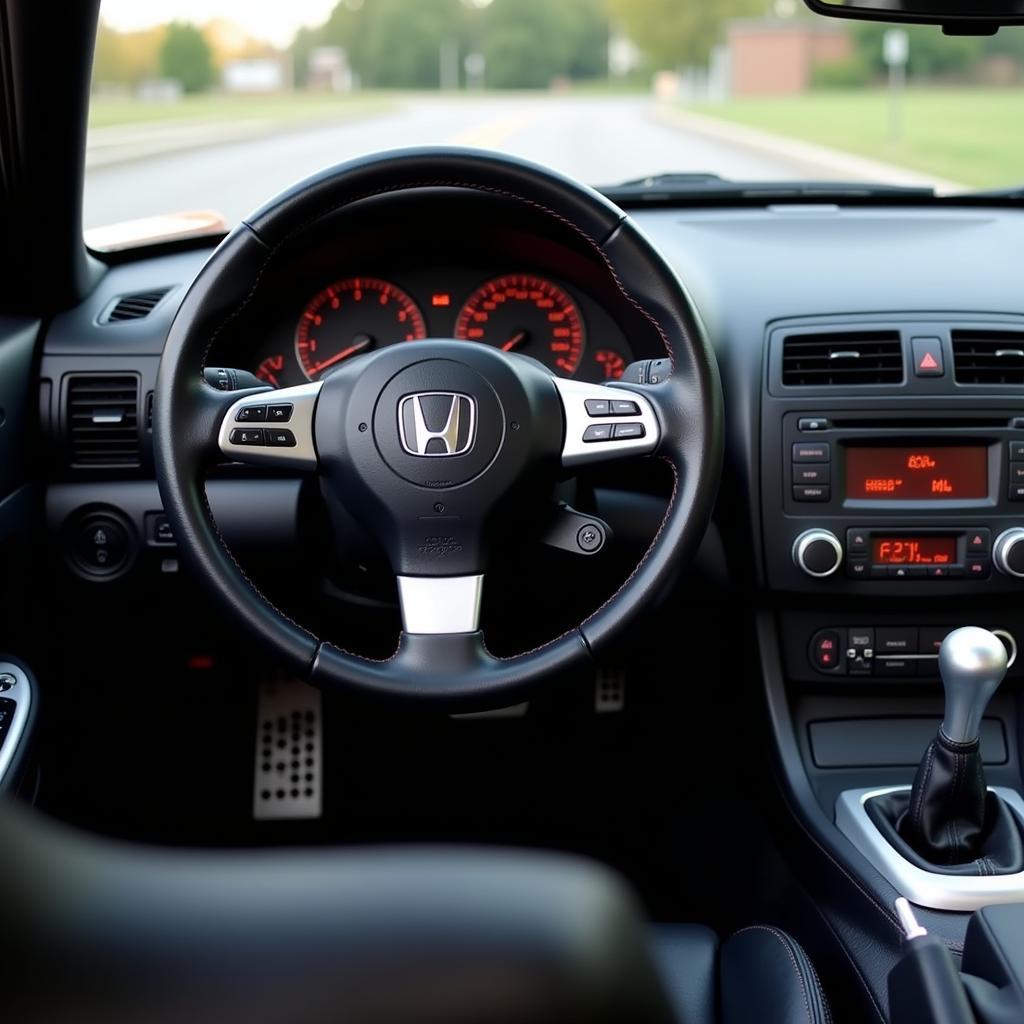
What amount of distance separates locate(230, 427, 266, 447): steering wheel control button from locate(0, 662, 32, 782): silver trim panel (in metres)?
0.63

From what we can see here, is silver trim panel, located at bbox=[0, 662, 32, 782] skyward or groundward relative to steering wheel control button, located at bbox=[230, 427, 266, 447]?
groundward

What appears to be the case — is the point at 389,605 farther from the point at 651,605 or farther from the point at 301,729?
the point at 301,729

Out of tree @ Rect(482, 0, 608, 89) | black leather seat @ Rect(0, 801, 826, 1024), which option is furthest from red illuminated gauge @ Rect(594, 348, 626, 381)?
tree @ Rect(482, 0, 608, 89)

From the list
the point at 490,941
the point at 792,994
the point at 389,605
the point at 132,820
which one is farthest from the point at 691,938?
the point at 490,941

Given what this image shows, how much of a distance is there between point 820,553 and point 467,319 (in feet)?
2.43

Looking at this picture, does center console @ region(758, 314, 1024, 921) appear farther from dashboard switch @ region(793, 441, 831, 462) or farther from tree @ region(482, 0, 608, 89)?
tree @ region(482, 0, 608, 89)

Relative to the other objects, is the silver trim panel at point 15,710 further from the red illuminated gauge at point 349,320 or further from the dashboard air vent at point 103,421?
the red illuminated gauge at point 349,320

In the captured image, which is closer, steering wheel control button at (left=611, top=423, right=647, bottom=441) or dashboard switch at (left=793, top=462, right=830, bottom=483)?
steering wheel control button at (left=611, top=423, right=647, bottom=441)

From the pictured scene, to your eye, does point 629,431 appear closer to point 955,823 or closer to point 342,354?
point 342,354

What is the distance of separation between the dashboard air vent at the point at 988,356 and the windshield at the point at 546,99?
546mm

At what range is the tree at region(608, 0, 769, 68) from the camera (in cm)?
668

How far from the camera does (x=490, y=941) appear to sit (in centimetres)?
55

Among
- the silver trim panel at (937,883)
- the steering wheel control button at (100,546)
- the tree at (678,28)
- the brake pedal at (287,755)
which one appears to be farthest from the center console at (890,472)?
the tree at (678,28)

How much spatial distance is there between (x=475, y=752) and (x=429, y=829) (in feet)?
0.62
